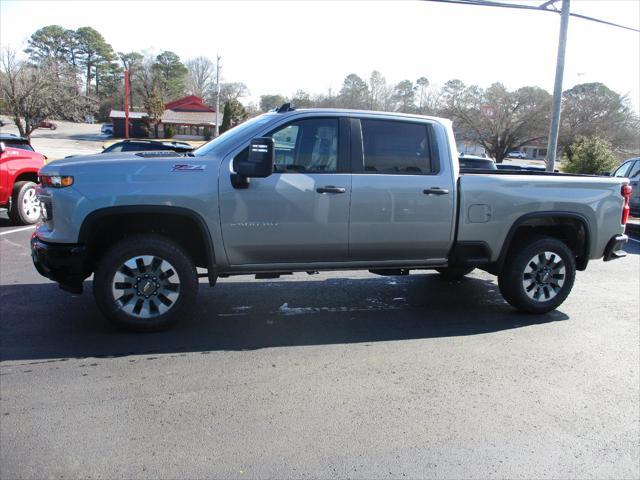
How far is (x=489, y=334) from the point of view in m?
4.98

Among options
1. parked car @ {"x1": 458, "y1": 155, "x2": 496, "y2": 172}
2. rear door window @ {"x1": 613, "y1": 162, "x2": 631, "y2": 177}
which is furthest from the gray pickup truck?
rear door window @ {"x1": 613, "y1": 162, "x2": 631, "y2": 177}

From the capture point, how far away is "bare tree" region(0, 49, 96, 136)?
29.6 m

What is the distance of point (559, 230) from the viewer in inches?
232

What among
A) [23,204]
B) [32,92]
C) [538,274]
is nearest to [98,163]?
[538,274]

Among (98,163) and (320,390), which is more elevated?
(98,163)

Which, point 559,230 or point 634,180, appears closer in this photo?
point 559,230

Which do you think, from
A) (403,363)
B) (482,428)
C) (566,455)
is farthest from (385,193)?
(566,455)

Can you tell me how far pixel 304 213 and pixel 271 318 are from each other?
1206 millimetres

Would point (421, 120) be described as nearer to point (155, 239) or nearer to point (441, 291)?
point (441, 291)

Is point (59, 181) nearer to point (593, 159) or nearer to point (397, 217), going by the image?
point (397, 217)

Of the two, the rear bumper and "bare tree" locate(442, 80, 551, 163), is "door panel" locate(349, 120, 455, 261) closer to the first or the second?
the rear bumper

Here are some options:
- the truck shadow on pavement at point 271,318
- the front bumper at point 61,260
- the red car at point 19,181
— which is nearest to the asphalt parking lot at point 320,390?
the truck shadow on pavement at point 271,318

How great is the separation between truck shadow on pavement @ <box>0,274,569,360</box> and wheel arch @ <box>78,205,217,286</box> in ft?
2.09

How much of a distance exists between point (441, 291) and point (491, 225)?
1.44m
